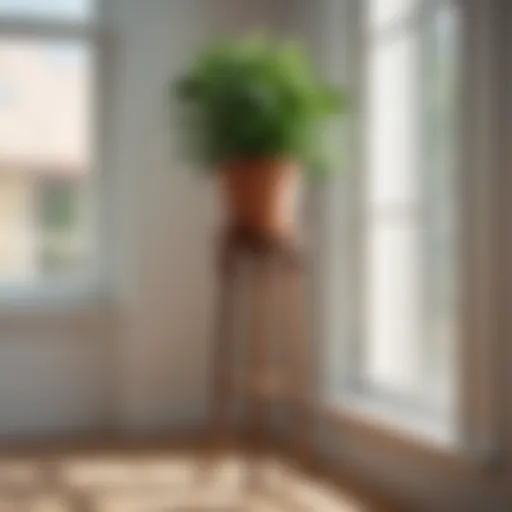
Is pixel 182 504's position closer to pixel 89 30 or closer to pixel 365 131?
pixel 365 131

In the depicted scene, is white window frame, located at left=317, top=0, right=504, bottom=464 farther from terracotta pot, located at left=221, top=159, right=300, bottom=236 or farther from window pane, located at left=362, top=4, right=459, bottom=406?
terracotta pot, located at left=221, top=159, right=300, bottom=236

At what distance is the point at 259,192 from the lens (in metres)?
3.21

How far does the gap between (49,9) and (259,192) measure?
1.31m

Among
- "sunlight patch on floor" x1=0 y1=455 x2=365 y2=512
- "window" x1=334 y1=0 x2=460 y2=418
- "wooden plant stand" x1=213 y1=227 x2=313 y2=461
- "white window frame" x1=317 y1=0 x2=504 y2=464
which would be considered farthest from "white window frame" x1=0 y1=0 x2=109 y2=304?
"white window frame" x1=317 y1=0 x2=504 y2=464

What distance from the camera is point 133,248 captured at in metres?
3.94

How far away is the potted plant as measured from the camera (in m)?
3.20

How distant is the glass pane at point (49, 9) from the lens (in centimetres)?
393

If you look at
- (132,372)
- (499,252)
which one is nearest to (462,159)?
(499,252)

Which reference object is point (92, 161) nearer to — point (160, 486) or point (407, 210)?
point (407, 210)

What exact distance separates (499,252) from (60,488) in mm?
1418

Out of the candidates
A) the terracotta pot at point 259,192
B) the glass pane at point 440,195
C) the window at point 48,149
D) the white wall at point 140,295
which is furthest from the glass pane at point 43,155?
the glass pane at point 440,195

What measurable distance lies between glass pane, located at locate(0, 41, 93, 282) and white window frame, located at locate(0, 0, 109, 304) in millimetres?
29

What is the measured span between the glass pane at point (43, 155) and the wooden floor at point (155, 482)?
2.60 feet

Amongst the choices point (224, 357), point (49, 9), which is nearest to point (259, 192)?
point (224, 357)
